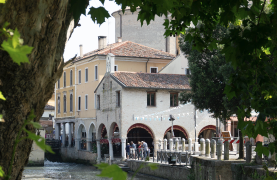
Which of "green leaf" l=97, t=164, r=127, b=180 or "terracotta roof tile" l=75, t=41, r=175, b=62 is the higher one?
"terracotta roof tile" l=75, t=41, r=175, b=62

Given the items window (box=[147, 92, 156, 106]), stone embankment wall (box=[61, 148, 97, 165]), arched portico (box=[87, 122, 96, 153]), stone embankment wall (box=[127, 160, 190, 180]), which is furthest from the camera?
arched portico (box=[87, 122, 96, 153])

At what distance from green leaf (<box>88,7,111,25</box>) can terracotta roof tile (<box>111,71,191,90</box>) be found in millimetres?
28711

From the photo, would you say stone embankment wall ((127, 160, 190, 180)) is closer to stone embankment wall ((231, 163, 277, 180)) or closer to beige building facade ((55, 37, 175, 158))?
stone embankment wall ((231, 163, 277, 180))

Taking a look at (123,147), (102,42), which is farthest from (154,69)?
(123,147)

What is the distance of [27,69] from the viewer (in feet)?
6.61

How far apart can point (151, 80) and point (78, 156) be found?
12.0 metres

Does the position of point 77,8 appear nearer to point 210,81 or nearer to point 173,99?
point 210,81

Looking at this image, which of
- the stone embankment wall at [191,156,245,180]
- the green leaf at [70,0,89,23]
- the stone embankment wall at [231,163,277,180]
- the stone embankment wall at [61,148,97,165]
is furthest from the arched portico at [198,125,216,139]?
the green leaf at [70,0,89,23]

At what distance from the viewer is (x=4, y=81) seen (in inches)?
76.7

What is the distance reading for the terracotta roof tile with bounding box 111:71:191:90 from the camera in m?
32.3

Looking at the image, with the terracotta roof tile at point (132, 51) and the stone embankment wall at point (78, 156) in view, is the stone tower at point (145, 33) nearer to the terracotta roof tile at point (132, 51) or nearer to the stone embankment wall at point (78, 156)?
the terracotta roof tile at point (132, 51)

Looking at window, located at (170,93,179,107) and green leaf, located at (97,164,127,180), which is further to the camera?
→ window, located at (170,93,179,107)

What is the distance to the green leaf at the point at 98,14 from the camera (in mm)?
2814

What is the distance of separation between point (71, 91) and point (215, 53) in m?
24.8
